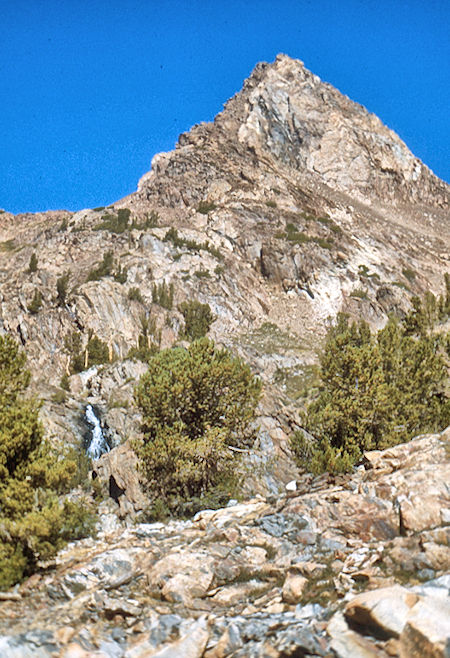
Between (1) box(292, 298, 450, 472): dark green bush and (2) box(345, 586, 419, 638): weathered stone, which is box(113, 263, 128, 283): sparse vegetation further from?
(2) box(345, 586, 419, 638): weathered stone

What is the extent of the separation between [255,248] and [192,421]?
53676 mm

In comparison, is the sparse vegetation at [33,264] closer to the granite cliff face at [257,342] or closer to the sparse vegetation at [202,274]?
the granite cliff face at [257,342]

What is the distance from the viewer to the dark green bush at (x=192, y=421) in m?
20.3

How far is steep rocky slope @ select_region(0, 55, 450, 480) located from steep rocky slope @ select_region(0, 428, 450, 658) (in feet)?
36.0

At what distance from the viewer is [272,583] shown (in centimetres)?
923

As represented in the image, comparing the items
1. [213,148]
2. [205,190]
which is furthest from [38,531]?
[213,148]

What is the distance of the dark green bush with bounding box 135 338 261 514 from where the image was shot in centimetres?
2028

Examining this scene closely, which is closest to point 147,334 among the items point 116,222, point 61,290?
point 61,290

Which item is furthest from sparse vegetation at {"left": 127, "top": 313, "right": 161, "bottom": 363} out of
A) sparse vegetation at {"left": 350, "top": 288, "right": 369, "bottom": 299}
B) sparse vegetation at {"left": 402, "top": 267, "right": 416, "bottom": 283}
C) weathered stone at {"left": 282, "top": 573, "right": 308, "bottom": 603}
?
weathered stone at {"left": 282, "top": 573, "right": 308, "bottom": 603}

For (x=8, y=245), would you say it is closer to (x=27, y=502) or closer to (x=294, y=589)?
(x=27, y=502)

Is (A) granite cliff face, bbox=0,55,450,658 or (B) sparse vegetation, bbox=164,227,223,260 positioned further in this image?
(B) sparse vegetation, bbox=164,227,223,260

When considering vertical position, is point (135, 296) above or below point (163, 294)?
above

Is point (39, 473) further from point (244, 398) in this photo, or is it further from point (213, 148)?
point (213, 148)

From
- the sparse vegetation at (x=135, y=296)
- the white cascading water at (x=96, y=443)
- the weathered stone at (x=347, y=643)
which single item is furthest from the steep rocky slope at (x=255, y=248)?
the weathered stone at (x=347, y=643)
